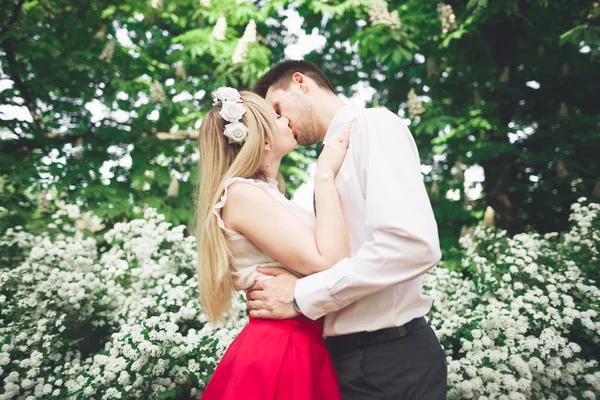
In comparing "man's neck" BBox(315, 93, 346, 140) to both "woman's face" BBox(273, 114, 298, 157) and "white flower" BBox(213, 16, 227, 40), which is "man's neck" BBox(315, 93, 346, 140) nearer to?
"woman's face" BBox(273, 114, 298, 157)

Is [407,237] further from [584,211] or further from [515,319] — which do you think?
[584,211]

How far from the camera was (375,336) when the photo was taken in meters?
1.75

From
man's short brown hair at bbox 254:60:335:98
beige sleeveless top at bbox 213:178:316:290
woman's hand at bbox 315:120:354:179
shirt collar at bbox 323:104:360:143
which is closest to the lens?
woman's hand at bbox 315:120:354:179

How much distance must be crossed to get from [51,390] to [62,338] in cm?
61

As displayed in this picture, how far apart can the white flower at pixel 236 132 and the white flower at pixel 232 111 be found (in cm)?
3

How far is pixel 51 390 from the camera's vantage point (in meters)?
3.20

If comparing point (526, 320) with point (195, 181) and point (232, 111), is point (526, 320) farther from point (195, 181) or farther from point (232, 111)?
point (195, 181)

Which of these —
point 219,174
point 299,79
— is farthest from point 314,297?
point 299,79

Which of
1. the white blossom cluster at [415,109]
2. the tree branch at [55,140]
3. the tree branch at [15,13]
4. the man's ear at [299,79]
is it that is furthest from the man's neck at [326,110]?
the tree branch at [15,13]

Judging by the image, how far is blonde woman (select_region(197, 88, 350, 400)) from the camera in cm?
182

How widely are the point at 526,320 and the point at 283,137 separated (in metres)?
2.29

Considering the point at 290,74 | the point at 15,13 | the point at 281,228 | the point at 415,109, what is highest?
the point at 15,13

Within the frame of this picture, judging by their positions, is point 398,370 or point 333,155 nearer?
point 398,370

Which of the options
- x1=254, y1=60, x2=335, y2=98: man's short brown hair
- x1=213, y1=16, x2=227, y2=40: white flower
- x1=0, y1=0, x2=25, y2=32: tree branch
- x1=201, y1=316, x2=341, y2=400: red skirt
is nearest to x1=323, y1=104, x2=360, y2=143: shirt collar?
x1=254, y1=60, x2=335, y2=98: man's short brown hair
